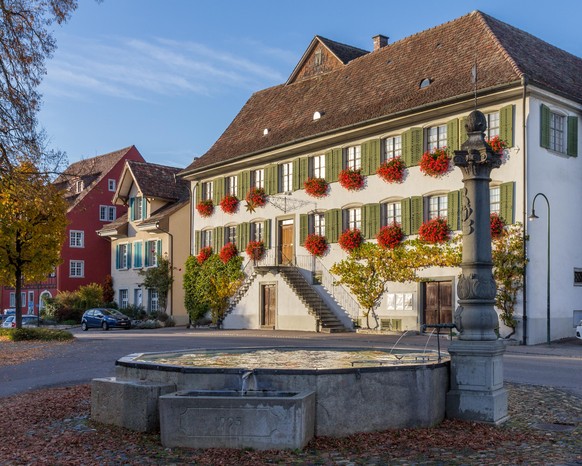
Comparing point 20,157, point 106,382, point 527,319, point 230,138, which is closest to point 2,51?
point 20,157

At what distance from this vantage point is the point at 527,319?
2459cm

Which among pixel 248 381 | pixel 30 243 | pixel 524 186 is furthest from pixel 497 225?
pixel 248 381

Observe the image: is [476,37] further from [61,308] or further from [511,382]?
[61,308]

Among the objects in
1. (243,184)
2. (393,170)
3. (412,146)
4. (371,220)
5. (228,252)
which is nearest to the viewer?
(412,146)

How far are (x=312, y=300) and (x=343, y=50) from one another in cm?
1422

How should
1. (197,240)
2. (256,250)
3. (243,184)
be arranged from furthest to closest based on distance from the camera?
(197,240) < (243,184) < (256,250)

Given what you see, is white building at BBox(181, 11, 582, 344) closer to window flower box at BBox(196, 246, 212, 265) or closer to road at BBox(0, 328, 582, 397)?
window flower box at BBox(196, 246, 212, 265)

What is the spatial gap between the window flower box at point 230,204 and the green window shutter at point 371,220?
9.11m

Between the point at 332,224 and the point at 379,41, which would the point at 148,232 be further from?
the point at 379,41

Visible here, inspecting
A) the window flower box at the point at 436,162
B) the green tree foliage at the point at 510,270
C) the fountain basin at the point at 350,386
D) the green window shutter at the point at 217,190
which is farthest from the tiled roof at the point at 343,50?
the fountain basin at the point at 350,386

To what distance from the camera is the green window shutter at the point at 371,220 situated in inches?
1188

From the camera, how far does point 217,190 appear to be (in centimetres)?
3978

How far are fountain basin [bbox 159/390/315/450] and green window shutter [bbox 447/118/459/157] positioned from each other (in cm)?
2049

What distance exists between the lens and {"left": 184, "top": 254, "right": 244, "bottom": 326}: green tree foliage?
37594 mm
